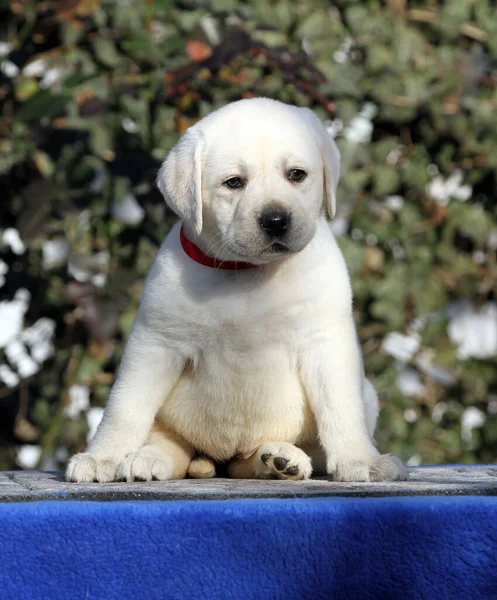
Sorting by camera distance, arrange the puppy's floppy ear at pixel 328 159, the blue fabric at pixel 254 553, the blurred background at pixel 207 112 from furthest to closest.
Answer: the blurred background at pixel 207 112 → the puppy's floppy ear at pixel 328 159 → the blue fabric at pixel 254 553

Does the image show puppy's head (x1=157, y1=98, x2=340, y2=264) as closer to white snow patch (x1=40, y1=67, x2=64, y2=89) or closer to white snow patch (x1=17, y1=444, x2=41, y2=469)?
white snow patch (x1=40, y1=67, x2=64, y2=89)

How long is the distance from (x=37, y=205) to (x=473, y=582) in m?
3.13

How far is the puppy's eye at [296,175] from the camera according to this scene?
10.7 feet

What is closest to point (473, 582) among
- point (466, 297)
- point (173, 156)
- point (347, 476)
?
point (347, 476)

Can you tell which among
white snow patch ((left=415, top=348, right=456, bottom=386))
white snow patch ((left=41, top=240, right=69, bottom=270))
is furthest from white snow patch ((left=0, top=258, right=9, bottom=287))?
white snow patch ((left=415, top=348, right=456, bottom=386))

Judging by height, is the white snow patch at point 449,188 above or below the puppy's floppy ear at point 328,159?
below

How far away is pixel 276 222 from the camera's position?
3.09 meters

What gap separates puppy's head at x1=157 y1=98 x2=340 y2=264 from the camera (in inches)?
124

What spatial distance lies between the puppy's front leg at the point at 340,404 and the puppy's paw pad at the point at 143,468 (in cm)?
50

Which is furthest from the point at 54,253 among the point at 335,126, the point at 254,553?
the point at 254,553

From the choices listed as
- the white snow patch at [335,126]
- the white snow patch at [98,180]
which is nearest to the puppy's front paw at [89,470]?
the white snow patch at [98,180]

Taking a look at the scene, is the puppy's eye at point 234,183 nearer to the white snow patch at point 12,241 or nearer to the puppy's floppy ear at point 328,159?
the puppy's floppy ear at point 328,159

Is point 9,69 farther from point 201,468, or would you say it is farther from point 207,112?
point 201,468

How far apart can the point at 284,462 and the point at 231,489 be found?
17.8 inches
